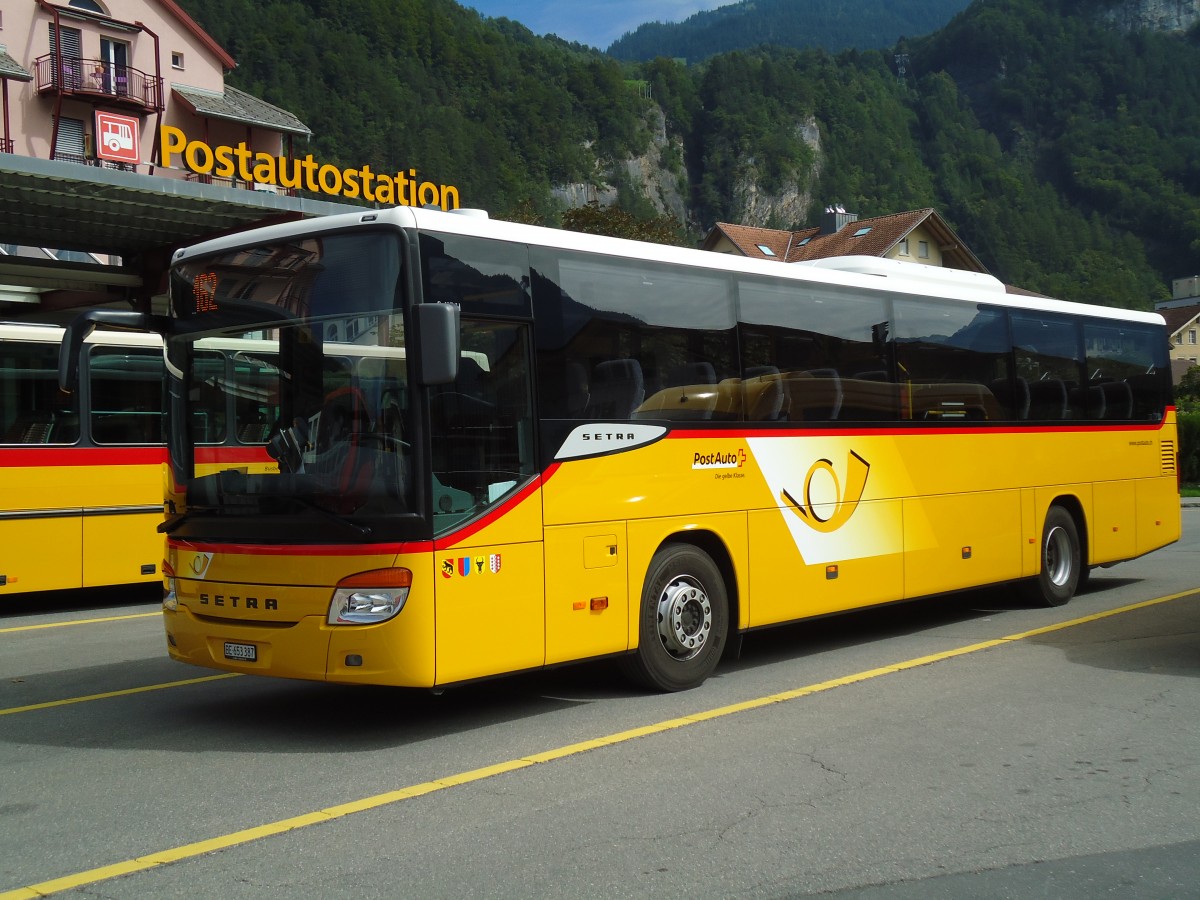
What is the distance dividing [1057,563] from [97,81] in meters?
45.3

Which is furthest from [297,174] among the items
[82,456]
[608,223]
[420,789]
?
[608,223]

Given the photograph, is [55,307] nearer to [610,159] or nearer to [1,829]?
[1,829]

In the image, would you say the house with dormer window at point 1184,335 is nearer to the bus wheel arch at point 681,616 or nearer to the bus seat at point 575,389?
the bus wheel arch at point 681,616

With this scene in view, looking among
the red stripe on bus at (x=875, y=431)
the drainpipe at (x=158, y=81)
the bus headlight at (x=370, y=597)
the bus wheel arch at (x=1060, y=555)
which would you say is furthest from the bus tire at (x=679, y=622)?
the drainpipe at (x=158, y=81)

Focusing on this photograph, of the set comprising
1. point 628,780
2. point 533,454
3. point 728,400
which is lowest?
point 628,780

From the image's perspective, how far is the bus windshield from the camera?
696 centimetres

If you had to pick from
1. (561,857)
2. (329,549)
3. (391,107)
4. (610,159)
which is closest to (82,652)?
(329,549)

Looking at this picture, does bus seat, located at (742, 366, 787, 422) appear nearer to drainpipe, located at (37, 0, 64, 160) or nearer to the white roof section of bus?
the white roof section of bus

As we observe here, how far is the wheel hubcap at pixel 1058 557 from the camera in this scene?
1255 centimetres

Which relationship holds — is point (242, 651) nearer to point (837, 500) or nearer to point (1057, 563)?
point (837, 500)

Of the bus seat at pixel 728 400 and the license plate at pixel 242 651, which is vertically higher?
the bus seat at pixel 728 400

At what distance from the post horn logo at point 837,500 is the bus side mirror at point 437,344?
3.45m

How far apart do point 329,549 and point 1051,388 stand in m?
8.04

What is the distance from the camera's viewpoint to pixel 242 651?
24.0 ft
